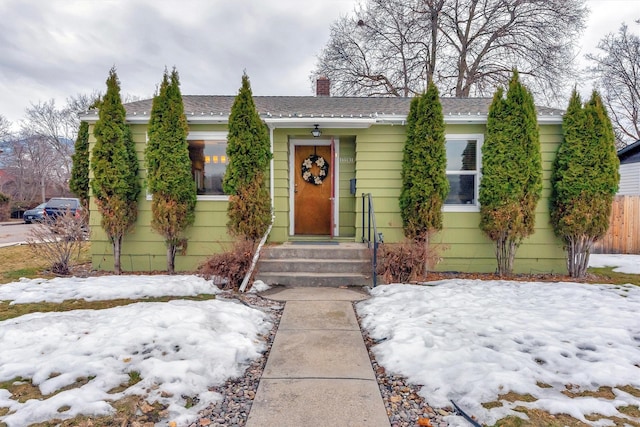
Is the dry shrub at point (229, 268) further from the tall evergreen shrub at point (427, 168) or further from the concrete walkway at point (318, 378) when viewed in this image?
the tall evergreen shrub at point (427, 168)

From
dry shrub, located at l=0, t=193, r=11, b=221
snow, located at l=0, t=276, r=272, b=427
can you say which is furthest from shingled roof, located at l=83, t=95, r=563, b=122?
dry shrub, located at l=0, t=193, r=11, b=221

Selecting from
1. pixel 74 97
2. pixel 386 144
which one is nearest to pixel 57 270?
pixel 386 144

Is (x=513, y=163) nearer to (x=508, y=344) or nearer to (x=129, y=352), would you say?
(x=508, y=344)

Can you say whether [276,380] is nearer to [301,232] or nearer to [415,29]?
[301,232]

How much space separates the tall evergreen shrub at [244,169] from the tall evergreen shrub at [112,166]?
1.90 m

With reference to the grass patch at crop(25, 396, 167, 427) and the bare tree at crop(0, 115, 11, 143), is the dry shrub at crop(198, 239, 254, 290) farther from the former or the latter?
the bare tree at crop(0, 115, 11, 143)

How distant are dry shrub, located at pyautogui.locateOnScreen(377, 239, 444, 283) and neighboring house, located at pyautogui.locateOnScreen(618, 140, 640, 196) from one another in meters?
10.7

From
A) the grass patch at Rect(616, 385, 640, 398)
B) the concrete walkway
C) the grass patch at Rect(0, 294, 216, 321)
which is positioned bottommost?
the concrete walkway

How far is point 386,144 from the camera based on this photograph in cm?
680

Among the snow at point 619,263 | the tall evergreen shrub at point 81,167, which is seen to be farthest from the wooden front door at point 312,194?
the snow at point 619,263

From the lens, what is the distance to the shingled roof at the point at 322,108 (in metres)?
6.45

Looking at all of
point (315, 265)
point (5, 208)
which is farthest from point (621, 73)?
point (5, 208)

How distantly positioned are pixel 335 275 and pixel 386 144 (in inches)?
114

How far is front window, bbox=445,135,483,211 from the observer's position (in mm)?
6645
